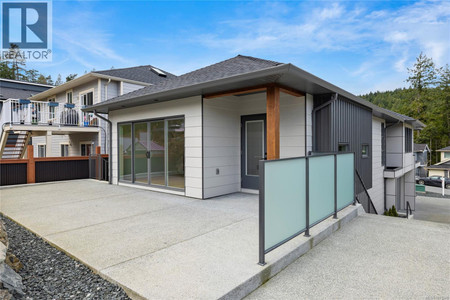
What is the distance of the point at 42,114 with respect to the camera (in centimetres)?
1012

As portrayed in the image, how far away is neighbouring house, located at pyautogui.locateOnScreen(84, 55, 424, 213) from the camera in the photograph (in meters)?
4.80

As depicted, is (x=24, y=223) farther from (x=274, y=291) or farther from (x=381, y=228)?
(x=381, y=228)

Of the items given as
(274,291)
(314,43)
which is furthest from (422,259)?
(314,43)

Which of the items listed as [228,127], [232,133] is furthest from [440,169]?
[228,127]

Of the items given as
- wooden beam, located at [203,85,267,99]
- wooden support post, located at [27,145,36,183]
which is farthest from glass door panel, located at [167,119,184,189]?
wooden support post, located at [27,145,36,183]

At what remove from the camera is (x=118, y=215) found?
4.46 metres

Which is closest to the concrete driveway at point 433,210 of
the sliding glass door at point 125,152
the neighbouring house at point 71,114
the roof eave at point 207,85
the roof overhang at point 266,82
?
the roof overhang at point 266,82

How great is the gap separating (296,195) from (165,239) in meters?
1.74

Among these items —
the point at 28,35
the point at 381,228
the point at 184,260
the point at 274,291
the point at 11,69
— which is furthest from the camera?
the point at 11,69

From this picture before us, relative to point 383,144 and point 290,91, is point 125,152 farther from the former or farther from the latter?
point 383,144

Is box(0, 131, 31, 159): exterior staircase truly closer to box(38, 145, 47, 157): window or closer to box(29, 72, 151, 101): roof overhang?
box(29, 72, 151, 101): roof overhang

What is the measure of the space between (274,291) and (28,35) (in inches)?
516

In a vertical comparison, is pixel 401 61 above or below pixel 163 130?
above

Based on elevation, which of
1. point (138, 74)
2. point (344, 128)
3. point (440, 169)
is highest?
point (138, 74)
